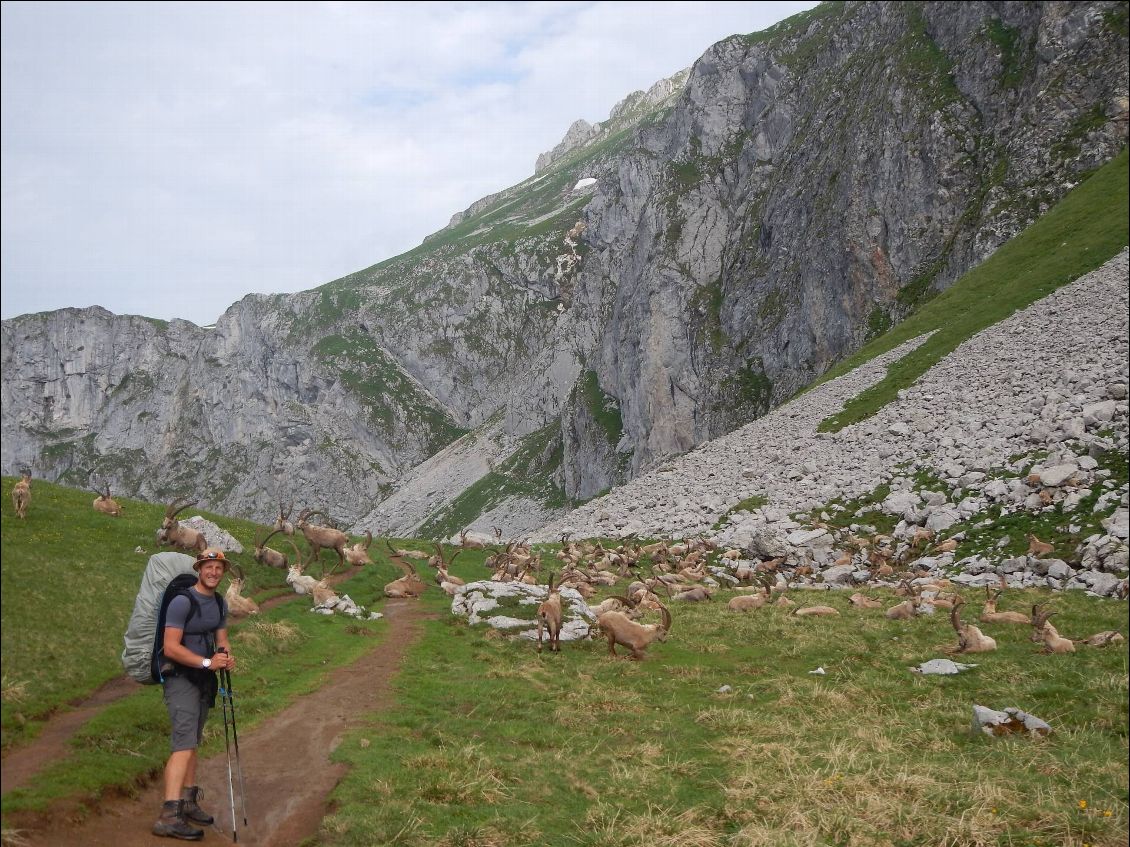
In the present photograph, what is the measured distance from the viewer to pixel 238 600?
21.7 meters

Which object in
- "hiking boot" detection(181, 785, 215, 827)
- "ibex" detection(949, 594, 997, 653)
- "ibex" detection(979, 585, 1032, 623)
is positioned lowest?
"ibex" detection(979, 585, 1032, 623)

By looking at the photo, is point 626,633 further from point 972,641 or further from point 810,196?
point 810,196

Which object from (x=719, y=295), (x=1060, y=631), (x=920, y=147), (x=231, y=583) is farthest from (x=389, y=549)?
(x=719, y=295)

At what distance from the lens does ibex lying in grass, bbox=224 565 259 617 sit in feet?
70.2

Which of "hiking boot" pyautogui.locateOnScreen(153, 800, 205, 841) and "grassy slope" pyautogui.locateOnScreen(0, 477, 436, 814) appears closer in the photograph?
"grassy slope" pyautogui.locateOnScreen(0, 477, 436, 814)

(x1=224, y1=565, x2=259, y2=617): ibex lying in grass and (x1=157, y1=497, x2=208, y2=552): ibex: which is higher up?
(x1=157, y1=497, x2=208, y2=552): ibex

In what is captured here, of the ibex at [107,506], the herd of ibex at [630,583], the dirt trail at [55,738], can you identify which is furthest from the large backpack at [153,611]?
the ibex at [107,506]

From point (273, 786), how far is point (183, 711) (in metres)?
2.72

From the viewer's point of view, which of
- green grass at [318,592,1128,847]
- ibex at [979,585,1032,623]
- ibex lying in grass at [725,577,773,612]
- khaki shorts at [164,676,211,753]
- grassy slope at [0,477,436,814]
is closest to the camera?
grassy slope at [0,477,436,814]

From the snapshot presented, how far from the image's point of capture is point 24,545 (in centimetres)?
862

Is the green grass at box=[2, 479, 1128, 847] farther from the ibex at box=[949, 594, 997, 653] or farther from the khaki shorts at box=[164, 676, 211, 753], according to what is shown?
the khaki shorts at box=[164, 676, 211, 753]

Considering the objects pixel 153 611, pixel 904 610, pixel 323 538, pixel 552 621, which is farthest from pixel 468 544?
pixel 153 611

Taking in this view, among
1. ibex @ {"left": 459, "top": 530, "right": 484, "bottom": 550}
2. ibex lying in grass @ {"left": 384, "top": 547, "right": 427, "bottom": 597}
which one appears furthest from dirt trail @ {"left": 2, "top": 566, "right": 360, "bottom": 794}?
ibex @ {"left": 459, "top": 530, "right": 484, "bottom": 550}

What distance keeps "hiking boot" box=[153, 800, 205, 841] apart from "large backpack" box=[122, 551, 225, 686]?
1488 mm
